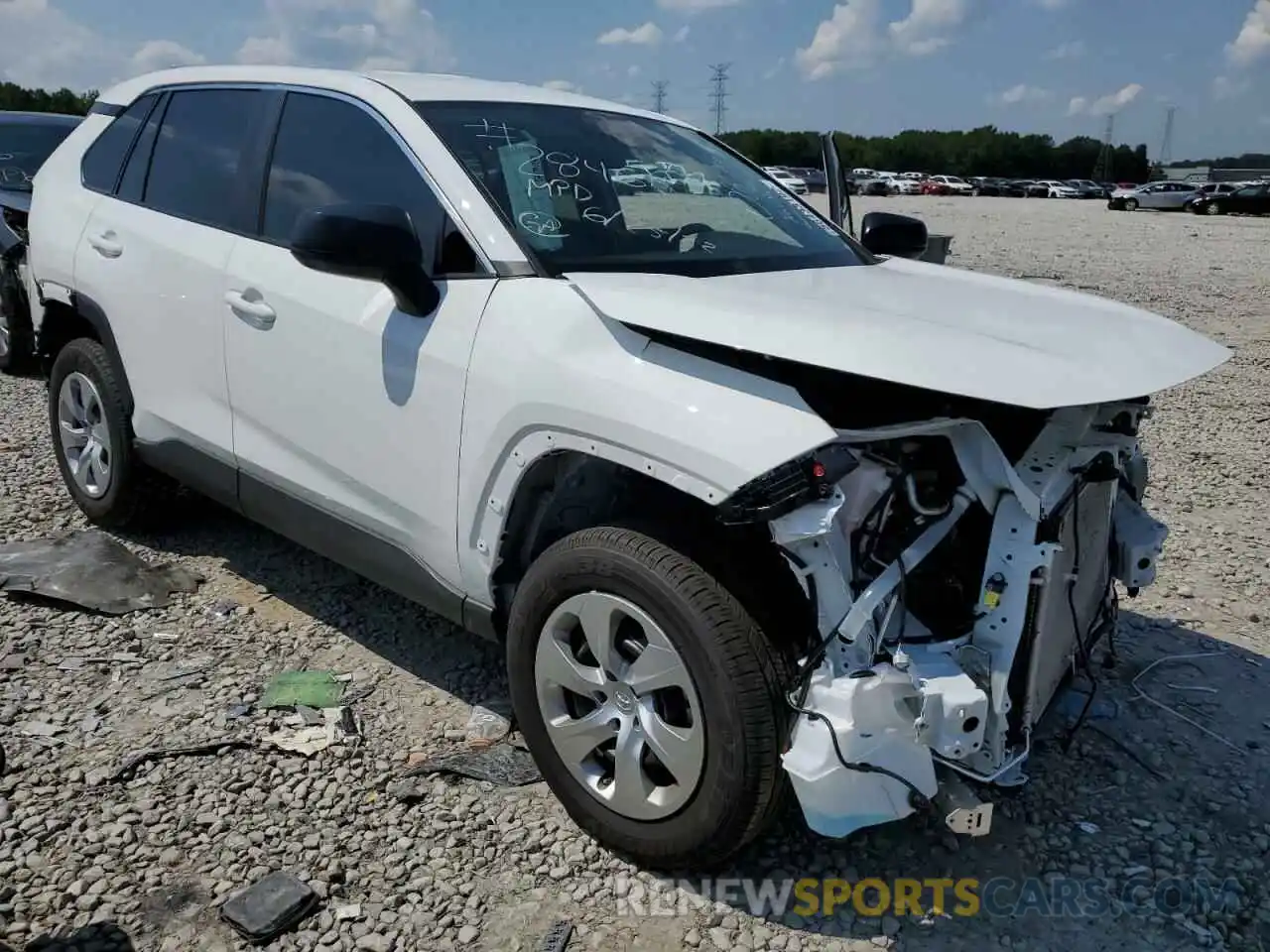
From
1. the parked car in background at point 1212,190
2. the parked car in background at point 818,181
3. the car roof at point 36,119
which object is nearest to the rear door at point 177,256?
the parked car in background at point 818,181

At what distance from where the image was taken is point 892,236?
4.12 meters

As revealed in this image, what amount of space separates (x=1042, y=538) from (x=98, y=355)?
12.1 ft

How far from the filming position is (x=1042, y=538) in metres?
2.43

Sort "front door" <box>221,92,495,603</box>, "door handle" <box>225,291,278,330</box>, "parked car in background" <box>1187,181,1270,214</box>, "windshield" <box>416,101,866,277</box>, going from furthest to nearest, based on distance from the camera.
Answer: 1. "parked car in background" <box>1187,181,1270,214</box>
2. "door handle" <box>225,291,278,330</box>
3. "windshield" <box>416,101,866,277</box>
4. "front door" <box>221,92,495,603</box>

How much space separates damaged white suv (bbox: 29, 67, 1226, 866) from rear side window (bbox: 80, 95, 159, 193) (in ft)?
2.75

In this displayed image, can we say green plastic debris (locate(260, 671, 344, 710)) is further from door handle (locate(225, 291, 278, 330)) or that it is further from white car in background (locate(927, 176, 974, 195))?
white car in background (locate(927, 176, 974, 195))

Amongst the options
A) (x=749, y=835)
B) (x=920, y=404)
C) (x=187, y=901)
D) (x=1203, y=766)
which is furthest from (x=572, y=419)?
(x=1203, y=766)

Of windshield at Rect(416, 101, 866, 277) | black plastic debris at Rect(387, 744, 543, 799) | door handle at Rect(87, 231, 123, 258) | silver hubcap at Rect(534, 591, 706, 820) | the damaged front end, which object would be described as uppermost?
windshield at Rect(416, 101, 866, 277)

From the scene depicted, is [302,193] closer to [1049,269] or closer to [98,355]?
[98,355]

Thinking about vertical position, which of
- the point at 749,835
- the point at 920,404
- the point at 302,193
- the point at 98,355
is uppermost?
the point at 302,193

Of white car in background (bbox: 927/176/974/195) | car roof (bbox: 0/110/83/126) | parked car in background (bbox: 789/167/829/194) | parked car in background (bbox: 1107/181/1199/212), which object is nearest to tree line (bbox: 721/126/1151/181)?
white car in background (bbox: 927/176/974/195)

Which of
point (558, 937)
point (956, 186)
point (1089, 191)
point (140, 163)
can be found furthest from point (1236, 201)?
point (558, 937)

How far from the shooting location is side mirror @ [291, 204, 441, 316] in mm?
2643

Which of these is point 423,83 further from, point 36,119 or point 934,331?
point 36,119
